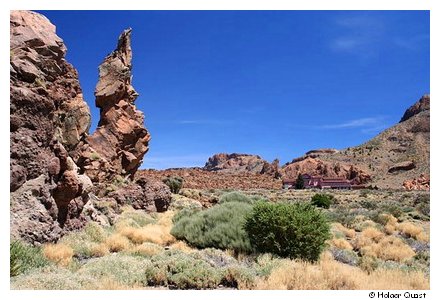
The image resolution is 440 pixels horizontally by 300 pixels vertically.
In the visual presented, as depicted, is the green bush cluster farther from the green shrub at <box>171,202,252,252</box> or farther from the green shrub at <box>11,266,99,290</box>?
the green shrub at <box>171,202,252,252</box>

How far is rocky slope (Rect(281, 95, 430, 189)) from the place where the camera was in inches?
3927

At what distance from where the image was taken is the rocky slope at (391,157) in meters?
99.8

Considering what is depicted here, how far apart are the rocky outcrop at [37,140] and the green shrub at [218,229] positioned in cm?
354

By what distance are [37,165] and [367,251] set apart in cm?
1116

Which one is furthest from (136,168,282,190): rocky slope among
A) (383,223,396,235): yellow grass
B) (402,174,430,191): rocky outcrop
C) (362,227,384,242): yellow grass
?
(362,227,384,242): yellow grass

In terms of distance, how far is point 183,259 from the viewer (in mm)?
9141

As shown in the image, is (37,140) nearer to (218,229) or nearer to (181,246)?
(181,246)

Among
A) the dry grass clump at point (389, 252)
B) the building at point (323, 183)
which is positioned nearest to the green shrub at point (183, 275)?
the dry grass clump at point (389, 252)

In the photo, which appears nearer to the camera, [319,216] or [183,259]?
[183,259]

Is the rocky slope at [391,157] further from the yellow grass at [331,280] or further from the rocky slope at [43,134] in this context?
the yellow grass at [331,280]

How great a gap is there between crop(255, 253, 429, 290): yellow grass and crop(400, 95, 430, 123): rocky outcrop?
126 meters

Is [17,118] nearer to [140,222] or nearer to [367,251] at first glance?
[140,222]

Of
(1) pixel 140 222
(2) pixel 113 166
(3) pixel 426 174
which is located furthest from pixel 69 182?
(3) pixel 426 174
